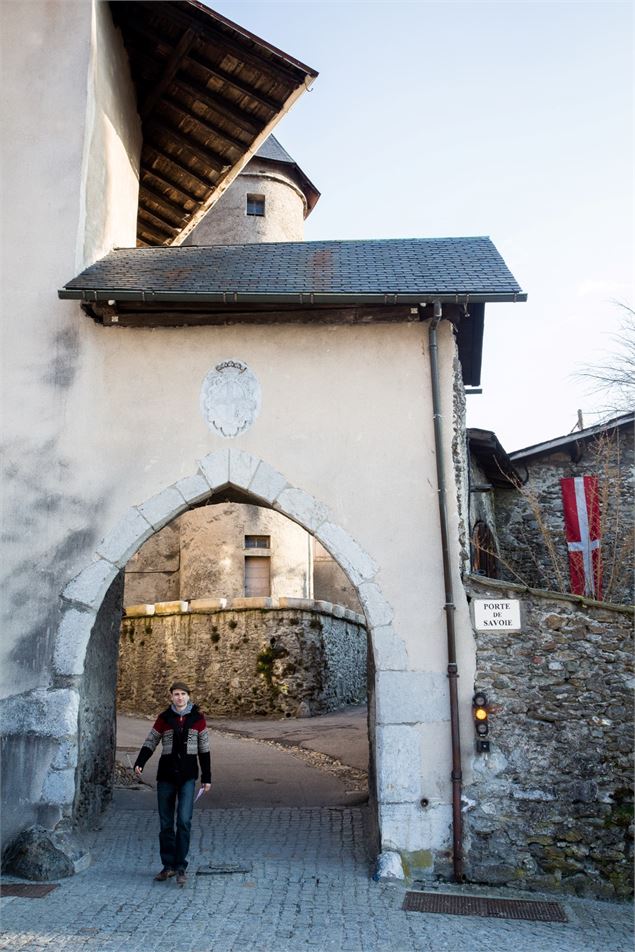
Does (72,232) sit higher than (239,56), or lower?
lower

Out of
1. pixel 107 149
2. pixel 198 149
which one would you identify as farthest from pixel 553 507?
pixel 107 149

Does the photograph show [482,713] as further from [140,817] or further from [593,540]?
[593,540]

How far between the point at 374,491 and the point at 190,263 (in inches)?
110

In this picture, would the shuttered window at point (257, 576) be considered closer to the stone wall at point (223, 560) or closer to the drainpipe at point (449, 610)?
the stone wall at point (223, 560)

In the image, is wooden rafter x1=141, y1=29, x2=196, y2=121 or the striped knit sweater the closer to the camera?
the striped knit sweater

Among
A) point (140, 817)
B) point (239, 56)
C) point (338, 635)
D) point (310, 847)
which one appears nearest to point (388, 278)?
point (239, 56)

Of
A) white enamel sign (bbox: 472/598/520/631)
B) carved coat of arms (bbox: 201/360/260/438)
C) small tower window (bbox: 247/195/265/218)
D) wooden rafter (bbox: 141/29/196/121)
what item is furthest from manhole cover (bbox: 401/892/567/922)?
small tower window (bbox: 247/195/265/218)

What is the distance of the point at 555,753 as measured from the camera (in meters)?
6.12

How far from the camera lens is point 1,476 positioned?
689 centimetres

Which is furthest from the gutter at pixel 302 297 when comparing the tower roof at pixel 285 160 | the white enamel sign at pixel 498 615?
the tower roof at pixel 285 160

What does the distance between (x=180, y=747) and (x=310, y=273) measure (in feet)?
13.1

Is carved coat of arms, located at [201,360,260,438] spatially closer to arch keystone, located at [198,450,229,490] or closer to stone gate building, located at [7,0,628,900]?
stone gate building, located at [7,0,628,900]

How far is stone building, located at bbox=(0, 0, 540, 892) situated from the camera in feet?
20.7

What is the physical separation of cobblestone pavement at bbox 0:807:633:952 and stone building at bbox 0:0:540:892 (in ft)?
1.68
